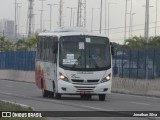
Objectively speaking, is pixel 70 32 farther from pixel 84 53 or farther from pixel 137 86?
pixel 137 86

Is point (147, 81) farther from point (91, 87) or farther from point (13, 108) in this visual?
point (13, 108)

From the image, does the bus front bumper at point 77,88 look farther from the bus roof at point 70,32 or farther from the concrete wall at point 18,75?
the concrete wall at point 18,75

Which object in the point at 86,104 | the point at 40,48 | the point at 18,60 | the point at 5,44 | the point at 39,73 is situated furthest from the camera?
the point at 5,44

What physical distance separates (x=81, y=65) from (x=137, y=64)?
12042 millimetres

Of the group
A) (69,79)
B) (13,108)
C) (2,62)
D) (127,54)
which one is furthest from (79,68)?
(2,62)

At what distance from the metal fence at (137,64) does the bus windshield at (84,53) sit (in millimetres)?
8711

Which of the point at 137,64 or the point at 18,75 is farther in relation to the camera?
the point at 18,75

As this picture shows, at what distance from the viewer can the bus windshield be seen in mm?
29234

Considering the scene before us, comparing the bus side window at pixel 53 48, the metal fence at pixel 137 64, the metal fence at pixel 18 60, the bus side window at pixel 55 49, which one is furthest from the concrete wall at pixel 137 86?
the metal fence at pixel 18 60

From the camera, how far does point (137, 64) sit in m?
40.7

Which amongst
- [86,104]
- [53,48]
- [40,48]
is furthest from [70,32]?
[86,104]

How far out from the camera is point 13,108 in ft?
62.7

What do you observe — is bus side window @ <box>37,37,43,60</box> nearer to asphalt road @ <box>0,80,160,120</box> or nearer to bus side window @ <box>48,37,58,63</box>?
bus side window @ <box>48,37,58,63</box>

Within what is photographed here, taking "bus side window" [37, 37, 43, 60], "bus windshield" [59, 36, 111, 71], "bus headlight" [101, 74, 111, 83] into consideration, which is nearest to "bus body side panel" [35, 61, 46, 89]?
"bus side window" [37, 37, 43, 60]
